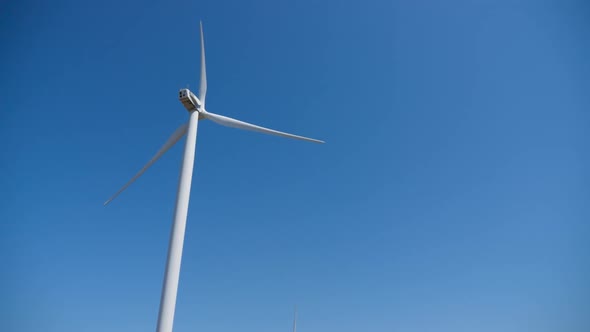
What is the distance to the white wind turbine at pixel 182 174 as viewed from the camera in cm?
2067

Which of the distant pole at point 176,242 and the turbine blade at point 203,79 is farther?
the turbine blade at point 203,79

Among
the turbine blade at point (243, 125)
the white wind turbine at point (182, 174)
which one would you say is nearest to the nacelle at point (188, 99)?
the white wind turbine at point (182, 174)

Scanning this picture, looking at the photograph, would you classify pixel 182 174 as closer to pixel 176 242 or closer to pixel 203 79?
pixel 176 242

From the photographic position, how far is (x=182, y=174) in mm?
24672

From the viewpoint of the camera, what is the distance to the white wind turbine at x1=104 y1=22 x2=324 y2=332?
20.7 m

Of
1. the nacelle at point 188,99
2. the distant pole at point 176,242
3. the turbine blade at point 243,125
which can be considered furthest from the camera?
the turbine blade at point 243,125

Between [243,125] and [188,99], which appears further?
[243,125]

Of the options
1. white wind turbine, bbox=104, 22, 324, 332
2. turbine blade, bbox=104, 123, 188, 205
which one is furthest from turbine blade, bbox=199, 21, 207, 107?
turbine blade, bbox=104, 123, 188, 205

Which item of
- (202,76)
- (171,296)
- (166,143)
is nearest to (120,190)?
(166,143)

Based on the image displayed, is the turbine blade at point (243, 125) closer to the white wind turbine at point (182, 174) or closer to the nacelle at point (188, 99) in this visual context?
the white wind turbine at point (182, 174)

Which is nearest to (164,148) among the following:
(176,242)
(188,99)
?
(188,99)

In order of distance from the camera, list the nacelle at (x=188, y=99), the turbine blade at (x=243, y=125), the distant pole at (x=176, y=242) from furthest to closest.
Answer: the turbine blade at (x=243, y=125) < the nacelle at (x=188, y=99) < the distant pole at (x=176, y=242)

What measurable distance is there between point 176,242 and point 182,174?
16.6 ft

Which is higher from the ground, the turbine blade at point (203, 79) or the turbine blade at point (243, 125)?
the turbine blade at point (203, 79)
